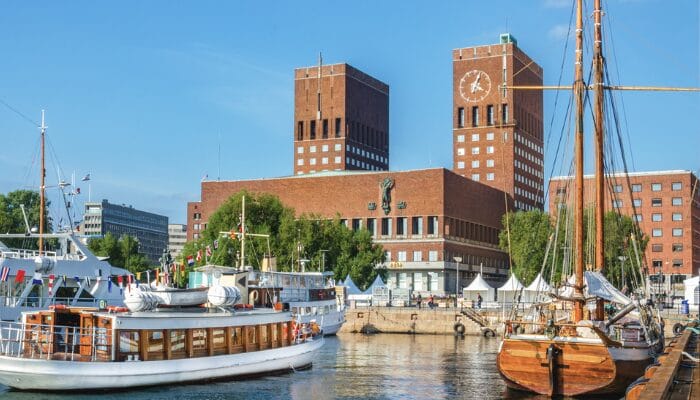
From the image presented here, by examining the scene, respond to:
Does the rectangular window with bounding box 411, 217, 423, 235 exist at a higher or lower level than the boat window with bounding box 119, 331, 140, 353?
higher

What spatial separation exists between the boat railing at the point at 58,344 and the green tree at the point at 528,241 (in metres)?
79.9

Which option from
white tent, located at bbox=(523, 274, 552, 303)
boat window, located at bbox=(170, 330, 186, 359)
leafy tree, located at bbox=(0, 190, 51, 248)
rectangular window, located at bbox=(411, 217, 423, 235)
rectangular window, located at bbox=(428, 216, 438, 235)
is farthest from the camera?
rectangular window, located at bbox=(411, 217, 423, 235)

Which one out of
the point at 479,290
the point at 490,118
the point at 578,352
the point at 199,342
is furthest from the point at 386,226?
the point at 578,352

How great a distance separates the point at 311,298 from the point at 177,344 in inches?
1538

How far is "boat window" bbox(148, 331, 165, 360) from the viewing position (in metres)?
39.3

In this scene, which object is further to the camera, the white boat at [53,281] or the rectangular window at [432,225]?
the rectangular window at [432,225]

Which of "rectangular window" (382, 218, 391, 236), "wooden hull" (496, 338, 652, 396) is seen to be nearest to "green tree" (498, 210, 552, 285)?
"rectangular window" (382, 218, 391, 236)

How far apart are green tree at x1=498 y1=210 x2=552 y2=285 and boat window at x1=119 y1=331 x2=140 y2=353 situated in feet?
259

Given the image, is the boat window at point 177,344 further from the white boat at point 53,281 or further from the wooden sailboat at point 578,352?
the wooden sailboat at point 578,352

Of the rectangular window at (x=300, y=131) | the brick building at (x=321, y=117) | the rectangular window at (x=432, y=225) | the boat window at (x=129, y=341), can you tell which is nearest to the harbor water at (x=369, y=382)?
the boat window at (x=129, y=341)

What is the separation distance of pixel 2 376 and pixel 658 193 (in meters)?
151

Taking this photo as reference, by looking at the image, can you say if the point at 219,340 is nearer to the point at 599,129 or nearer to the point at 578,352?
the point at 578,352

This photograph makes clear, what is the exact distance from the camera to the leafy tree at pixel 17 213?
10519 cm

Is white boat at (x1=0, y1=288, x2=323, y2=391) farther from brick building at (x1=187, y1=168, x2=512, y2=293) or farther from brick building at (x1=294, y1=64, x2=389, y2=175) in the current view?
brick building at (x1=294, y1=64, x2=389, y2=175)
